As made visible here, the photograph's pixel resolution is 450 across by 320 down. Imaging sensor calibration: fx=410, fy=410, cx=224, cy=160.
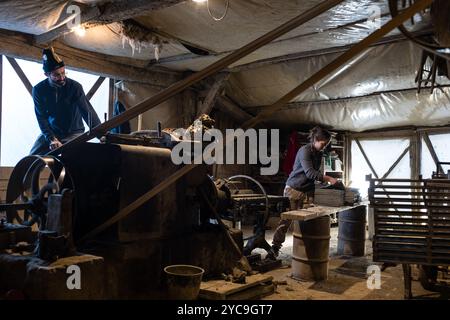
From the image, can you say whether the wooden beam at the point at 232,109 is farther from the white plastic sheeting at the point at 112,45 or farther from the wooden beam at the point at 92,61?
the white plastic sheeting at the point at 112,45

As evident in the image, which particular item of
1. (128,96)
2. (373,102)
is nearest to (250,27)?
(128,96)

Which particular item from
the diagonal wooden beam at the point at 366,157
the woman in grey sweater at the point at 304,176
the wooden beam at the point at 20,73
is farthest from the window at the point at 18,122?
the diagonal wooden beam at the point at 366,157

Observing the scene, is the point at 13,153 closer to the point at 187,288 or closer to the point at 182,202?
the point at 182,202

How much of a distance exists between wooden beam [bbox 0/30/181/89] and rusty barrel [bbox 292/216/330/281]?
11.8 feet

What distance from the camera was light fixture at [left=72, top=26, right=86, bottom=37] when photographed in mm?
4481

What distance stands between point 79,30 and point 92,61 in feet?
3.77

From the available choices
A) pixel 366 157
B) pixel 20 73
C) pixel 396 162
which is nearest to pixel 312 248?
pixel 20 73

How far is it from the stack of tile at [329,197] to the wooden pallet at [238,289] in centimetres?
199

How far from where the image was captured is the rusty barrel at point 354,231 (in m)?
Answer: 5.73

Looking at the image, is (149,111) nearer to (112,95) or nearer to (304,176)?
(112,95)

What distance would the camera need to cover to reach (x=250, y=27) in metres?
4.69

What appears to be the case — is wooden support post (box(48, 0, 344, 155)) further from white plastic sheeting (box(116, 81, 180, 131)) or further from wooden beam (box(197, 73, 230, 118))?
wooden beam (box(197, 73, 230, 118))

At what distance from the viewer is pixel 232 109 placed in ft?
A: 27.6
